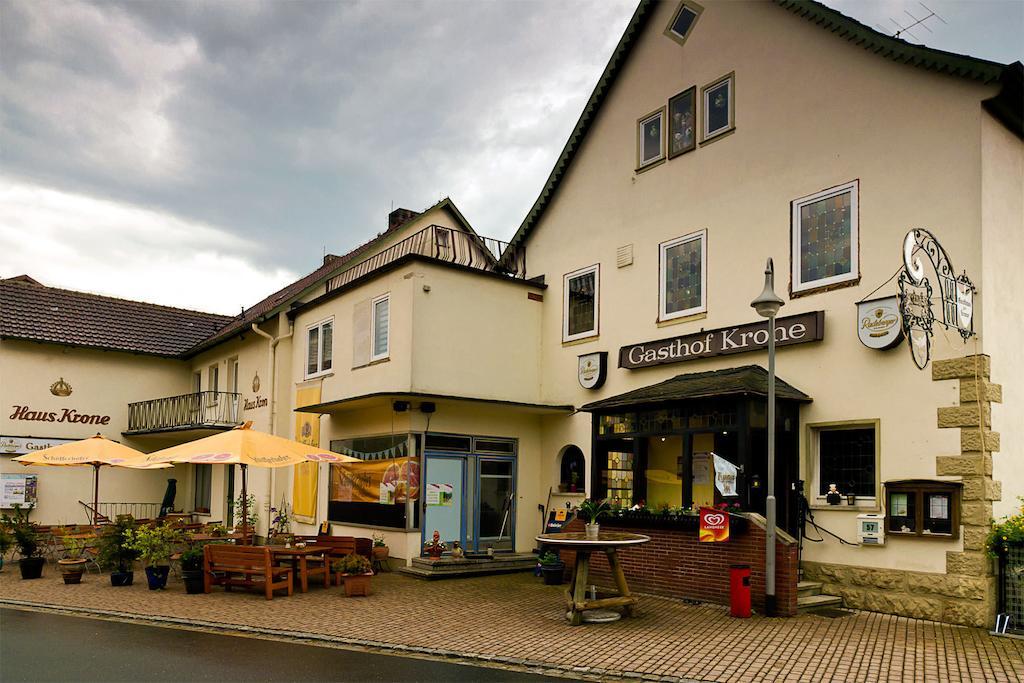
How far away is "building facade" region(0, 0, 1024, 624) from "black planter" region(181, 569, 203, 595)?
4.01 meters

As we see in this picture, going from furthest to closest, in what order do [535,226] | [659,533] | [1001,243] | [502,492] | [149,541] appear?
1. [535,226]
2. [502,492]
3. [149,541]
4. [659,533]
5. [1001,243]

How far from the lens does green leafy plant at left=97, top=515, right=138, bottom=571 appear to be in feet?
47.2

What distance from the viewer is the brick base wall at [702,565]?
36.9 feet

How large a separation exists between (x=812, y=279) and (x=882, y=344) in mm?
1755

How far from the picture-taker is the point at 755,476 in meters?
12.4

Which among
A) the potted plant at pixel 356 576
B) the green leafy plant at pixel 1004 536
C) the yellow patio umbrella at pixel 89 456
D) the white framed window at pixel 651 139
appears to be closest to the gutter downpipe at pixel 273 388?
the yellow patio umbrella at pixel 89 456

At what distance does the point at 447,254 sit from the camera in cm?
2391

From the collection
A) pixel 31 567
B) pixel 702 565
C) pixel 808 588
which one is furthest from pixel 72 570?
pixel 808 588

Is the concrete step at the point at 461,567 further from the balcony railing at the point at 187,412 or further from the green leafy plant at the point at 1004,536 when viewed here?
the balcony railing at the point at 187,412

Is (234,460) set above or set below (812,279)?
below

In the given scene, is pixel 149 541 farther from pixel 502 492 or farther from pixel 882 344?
pixel 882 344

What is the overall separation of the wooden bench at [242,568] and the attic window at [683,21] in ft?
37.7

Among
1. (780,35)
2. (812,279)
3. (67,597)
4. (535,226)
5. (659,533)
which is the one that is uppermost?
(780,35)

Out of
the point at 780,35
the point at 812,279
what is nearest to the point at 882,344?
the point at 812,279
